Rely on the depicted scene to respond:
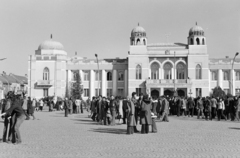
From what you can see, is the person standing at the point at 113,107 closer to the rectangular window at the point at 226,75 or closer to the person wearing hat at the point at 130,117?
the person wearing hat at the point at 130,117

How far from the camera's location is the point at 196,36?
217 ft

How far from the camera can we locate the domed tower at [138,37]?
2675 inches

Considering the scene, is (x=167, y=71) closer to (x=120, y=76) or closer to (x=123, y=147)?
(x=120, y=76)

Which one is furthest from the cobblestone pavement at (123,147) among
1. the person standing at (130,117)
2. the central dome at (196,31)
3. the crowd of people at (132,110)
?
the central dome at (196,31)

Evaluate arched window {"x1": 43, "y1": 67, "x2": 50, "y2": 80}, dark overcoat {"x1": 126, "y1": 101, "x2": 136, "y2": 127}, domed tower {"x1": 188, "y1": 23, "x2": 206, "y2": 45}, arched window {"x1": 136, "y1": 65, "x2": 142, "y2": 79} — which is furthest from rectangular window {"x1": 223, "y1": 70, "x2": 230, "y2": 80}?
dark overcoat {"x1": 126, "y1": 101, "x2": 136, "y2": 127}

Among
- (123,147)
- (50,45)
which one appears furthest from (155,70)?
(123,147)

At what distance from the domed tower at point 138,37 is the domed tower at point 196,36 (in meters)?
8.60

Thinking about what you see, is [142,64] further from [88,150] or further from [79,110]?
[88,150]

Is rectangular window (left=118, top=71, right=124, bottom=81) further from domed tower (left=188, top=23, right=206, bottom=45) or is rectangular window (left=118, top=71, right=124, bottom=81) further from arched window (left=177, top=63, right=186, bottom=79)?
domed tower (left=188, top=23, right=206, bottom=45)

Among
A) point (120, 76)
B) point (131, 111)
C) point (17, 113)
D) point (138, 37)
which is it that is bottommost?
point (131, 111)

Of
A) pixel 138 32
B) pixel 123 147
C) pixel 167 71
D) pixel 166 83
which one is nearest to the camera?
pixel 123 147

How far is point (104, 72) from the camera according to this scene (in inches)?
2564

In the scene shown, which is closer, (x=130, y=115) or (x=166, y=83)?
(x=130, y=115)

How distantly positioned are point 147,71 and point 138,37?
949 cm
